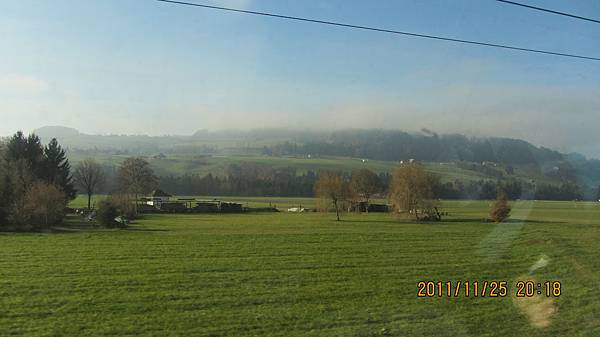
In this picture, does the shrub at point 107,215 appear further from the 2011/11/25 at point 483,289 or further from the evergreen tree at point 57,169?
the 2011/11/25 at point 483,289

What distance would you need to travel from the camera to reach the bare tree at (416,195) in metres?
62.5

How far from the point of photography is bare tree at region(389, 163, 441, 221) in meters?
62.5

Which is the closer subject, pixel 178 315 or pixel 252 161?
pixel 178 315

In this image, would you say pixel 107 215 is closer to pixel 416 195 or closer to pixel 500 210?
pixel 416 195

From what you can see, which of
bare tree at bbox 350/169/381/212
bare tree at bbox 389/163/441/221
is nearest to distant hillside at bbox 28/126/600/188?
bare tree at bbox 389/163/441/221

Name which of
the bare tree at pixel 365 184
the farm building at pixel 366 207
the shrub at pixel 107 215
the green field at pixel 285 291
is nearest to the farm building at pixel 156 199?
the farm building at pixel 366 207

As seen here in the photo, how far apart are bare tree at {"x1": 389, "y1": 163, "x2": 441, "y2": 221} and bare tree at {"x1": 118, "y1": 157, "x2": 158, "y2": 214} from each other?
39.5 metres

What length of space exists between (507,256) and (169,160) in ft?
559

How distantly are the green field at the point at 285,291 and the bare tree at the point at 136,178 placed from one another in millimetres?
56070

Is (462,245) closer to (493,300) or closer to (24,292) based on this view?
(493,300)

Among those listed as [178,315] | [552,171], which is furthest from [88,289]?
[552,171]

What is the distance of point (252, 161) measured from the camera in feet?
577

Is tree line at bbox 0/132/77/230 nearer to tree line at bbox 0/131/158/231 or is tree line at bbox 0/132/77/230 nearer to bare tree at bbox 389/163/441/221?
tree line at bbox 0/131/158/231

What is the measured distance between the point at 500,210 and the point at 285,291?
47.2m
